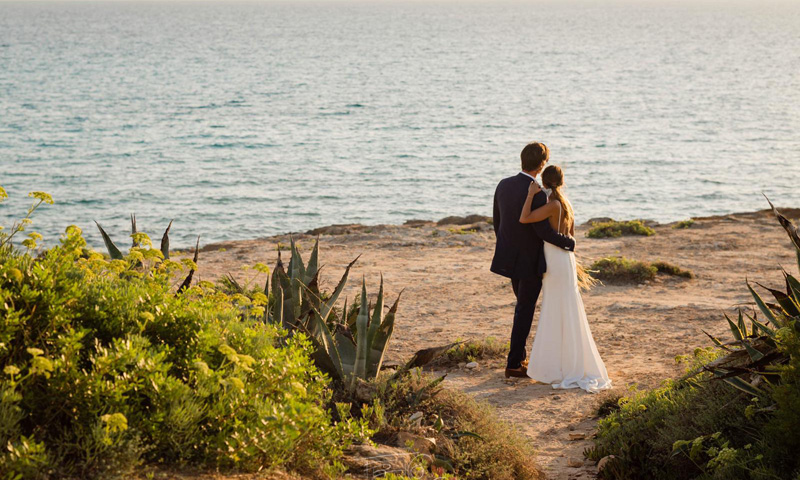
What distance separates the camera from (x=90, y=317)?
11.6 ft

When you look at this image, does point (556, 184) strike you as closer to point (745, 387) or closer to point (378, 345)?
point (378, 345)

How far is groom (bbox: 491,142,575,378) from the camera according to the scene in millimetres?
7184

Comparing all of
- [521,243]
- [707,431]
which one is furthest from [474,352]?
[707,431]

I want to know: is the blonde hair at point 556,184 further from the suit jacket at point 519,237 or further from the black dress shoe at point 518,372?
the black dress shoe at point 518,372

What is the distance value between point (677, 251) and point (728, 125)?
39620 mm

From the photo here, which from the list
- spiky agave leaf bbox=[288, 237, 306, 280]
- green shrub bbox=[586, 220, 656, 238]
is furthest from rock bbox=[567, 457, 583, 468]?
green shrub bbox=[586, 220, 656, 238]

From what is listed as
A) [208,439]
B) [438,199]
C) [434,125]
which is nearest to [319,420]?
[208,439]

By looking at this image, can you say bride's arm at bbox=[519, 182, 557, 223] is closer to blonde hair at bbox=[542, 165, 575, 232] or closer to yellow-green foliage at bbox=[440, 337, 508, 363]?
blonde hair at bbox=[542, 165, 575, 232]

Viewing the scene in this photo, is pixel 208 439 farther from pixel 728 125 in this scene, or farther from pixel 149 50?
pixel 149 50

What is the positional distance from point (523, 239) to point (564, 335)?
1.05m

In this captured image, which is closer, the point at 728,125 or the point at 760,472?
the point at 760,472

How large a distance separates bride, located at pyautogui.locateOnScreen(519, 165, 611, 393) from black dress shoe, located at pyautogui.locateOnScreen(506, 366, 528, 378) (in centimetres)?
28

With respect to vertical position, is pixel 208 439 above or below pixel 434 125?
below

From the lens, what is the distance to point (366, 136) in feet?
152
